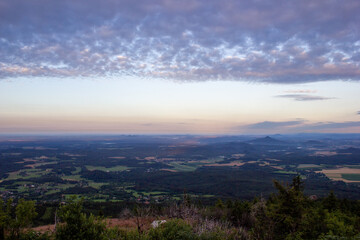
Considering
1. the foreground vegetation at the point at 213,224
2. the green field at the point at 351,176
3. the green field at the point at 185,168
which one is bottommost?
the green field at the point at 185,168

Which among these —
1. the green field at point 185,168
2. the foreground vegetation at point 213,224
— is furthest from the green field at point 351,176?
the foreground vegetation at point 213,224

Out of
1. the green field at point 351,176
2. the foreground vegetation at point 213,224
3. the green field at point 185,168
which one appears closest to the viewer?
the foreground vegetation at point 213,224

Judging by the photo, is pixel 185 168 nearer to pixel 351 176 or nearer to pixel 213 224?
pixel 351 176

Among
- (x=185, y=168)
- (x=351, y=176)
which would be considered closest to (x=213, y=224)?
(x=351, y=176)

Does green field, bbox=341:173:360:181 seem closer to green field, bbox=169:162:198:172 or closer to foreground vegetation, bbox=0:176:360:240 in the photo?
green field, bbox=169:162:198:172

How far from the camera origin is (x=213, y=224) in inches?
723

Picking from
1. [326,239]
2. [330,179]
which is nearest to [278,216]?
[326,239]

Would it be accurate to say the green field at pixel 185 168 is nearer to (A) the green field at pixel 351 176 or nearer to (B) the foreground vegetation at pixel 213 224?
(A) the green field at pixel 351 176

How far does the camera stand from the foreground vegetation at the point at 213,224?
1157 centimetres

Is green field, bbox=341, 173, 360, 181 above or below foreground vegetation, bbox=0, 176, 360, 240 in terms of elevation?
below

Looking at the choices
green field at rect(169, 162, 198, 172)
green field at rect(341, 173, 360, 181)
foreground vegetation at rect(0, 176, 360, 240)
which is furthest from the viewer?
green field at rect(169, 162, 198, 172)

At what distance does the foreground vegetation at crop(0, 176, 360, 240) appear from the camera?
11570mm

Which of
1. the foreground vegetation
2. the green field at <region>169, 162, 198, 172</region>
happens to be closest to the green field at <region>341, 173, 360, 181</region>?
the green field at <region>169, 162, 198, 172</region>

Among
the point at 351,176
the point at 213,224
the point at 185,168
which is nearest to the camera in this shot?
the point at 213,224
